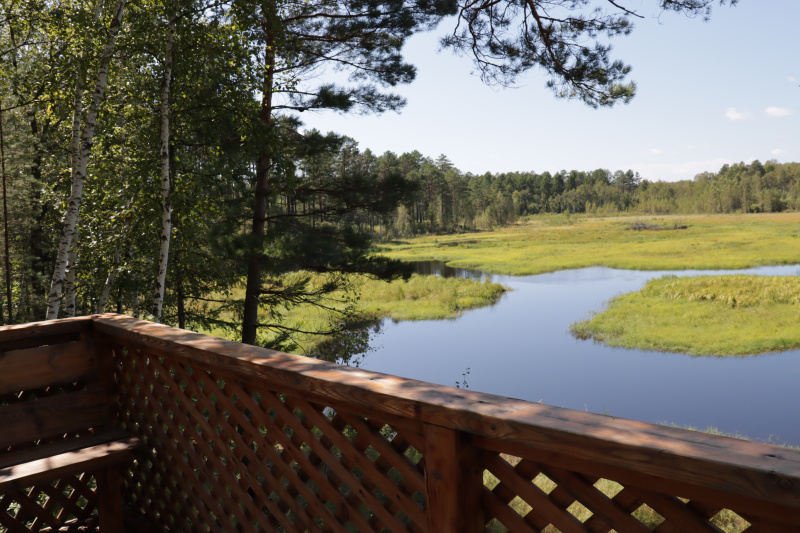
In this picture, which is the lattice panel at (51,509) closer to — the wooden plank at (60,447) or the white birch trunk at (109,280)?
the wooden plank at (60,447)

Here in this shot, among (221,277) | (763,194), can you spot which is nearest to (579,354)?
(221,277)

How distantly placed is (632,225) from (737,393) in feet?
134

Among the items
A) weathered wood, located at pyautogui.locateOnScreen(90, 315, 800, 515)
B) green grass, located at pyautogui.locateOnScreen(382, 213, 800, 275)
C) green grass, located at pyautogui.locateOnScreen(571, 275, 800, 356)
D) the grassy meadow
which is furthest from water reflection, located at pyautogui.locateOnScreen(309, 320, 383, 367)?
green grass, located at pyautogui.locateOnScreen(382, 213, 800, 275)

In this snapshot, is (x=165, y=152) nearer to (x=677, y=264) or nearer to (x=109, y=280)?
(x=109, y=280)

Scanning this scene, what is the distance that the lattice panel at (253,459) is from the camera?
1.29 m

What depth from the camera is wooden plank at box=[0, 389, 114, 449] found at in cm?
216

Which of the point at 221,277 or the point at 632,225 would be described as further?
the point at 632,225

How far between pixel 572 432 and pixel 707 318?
21.0 meters

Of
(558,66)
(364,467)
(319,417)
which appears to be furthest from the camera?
(558,66)

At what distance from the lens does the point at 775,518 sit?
0.75 metres

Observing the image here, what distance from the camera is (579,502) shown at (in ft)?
3.19

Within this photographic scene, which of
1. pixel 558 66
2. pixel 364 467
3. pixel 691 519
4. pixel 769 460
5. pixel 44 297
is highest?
pixel 558 66

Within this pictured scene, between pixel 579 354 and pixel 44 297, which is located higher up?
pixel 44 297

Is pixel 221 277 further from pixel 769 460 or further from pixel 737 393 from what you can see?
pixel 737 393
